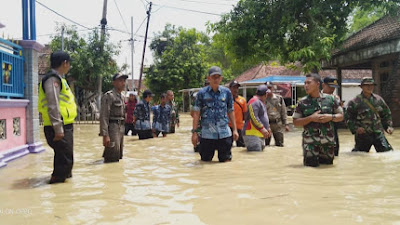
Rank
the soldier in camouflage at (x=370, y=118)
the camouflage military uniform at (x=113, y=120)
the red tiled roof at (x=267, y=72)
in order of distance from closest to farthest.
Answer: the camouflage military uniform at (x=113, y=120)
the soldier in camouflage at (x=370, y=118)
the red tiled roof at (x=267, y=72)

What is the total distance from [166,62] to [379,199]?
117 ft

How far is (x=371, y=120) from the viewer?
688cm

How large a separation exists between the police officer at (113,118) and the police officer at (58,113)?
131 cm

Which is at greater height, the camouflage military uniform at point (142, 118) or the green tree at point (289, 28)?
the green tree at point (289, 28)

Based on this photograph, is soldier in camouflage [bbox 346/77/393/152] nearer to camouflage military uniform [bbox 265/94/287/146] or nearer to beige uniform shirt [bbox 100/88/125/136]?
camouflage military uniform [bbox 265/94/287/146]

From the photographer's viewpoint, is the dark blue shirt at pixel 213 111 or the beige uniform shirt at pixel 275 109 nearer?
the dark blue shirt at pixel 213 111

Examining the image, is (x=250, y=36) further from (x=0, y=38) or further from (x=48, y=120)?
(x=48, y=120)

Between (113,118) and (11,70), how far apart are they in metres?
2.39

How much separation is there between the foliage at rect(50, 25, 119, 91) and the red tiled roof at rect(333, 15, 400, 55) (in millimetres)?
14739

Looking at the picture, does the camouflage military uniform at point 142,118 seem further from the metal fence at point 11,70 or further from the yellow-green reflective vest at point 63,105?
the yellow-green reflective vest at point 63,105

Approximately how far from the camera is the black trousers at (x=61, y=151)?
16.2 feet

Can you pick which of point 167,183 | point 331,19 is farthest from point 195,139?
point 331,19

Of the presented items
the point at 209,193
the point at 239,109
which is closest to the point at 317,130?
the point at 209,193

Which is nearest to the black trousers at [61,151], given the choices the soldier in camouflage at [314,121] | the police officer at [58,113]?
the police officer at [58,113]
